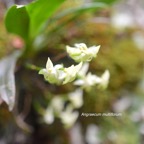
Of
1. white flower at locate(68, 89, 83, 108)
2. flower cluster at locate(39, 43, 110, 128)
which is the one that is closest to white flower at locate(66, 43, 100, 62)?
flower cluster at locate(39, 43, 110, 128)

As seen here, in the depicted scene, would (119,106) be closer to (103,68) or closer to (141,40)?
(103,68)

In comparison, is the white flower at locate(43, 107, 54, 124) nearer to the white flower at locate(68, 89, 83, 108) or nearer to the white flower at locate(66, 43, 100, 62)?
the white flower at locate(68, 89, 83, 108)

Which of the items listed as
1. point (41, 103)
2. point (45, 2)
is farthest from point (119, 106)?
point (45, 2)

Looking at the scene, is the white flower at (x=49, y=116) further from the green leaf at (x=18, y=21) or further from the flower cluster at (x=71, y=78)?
the green leaf at (x=18, y=21)

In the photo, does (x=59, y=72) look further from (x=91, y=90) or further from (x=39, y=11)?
(x=91, y=90)

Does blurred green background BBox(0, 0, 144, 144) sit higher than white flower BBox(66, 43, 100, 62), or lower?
lower

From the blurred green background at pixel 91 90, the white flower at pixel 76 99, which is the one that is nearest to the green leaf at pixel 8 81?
the blurred green background at pixel 91 90
